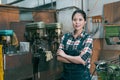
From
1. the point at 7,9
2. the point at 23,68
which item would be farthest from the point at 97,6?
the point at 23,68

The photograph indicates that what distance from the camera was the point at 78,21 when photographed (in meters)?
1.52

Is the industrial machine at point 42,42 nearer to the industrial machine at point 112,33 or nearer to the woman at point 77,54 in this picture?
the industrial machine at point 112,33

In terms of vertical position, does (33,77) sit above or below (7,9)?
below

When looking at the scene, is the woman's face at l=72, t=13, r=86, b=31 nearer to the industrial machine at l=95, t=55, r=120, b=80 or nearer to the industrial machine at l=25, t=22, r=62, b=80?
the industrial machine at l=95, t=55, r=120, b=80

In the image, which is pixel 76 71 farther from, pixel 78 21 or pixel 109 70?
pixel 109 70

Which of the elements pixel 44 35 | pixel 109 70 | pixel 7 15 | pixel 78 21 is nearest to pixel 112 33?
pixel 109 70

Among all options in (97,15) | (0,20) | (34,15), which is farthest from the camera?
(34,15)

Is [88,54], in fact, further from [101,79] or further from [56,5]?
[56,5]

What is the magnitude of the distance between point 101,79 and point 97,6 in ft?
6.27

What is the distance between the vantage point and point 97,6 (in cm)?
416

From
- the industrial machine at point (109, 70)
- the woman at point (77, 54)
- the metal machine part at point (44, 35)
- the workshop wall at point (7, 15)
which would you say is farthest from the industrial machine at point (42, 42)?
the woman at point (77, 54)

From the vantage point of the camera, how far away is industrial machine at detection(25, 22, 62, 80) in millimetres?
3320

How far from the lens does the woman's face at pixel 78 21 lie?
151 centimetres

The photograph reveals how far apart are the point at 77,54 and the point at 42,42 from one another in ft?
7.08
